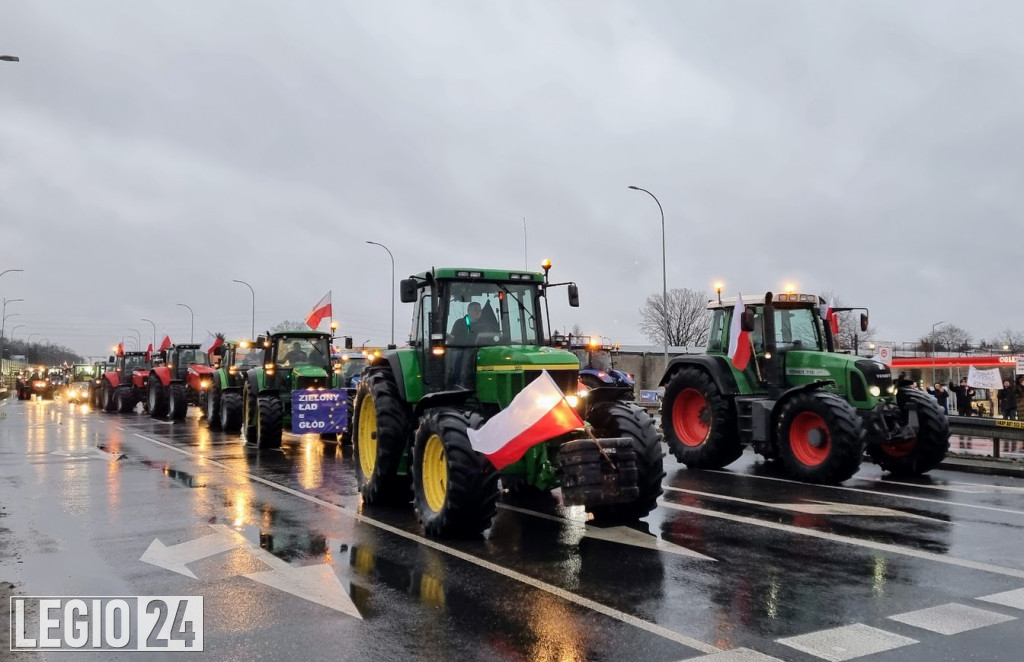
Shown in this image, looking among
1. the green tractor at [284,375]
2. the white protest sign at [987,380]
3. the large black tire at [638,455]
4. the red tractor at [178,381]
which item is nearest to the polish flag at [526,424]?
the large black tire at [638,455]

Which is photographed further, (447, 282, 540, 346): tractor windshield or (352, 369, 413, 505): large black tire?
(352, 369, 413, 505): large black tire

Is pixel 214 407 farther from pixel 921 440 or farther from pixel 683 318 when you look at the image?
pixel 683 318

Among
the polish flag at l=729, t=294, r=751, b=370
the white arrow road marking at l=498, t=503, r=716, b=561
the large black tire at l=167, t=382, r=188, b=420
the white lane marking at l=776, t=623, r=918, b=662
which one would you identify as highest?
the polish flag at l=729, t=294, r=751, b=370

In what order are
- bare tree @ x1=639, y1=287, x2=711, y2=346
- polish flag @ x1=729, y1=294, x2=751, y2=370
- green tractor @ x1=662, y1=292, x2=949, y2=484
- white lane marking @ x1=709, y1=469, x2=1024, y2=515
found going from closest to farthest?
white lane marking @ x1=709, y1=469, x2=1024, y2=515 → green tractor @ x1=662, y1=292, x2=949, y2=484 → polish flag @ x1=729, y1=294, x2=751, y2=370 → bare tree @ x1=639, y1=287, x2=711, y2=346

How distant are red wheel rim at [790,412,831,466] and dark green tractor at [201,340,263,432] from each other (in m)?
12.7

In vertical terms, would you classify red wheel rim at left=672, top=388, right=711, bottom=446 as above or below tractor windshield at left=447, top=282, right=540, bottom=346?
below

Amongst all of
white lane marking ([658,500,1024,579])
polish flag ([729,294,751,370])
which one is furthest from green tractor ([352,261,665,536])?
polish flag ([729,294,751,370])

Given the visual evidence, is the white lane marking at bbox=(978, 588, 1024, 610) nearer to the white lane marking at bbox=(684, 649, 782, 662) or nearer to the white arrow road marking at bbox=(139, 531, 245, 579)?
the white lane marking at bbox=(684, 649, 782, 662)

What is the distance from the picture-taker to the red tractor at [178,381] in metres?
25.9

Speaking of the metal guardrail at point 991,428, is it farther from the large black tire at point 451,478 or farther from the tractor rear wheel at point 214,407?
the tractor rear wheel at point 214,407

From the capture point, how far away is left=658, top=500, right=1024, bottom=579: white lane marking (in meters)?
6.57

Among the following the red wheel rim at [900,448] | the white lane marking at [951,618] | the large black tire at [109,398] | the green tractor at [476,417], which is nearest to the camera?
the white lane marking at [951,618]

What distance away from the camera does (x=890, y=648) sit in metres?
4.73

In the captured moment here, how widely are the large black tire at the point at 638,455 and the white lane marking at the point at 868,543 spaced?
1286 mm
